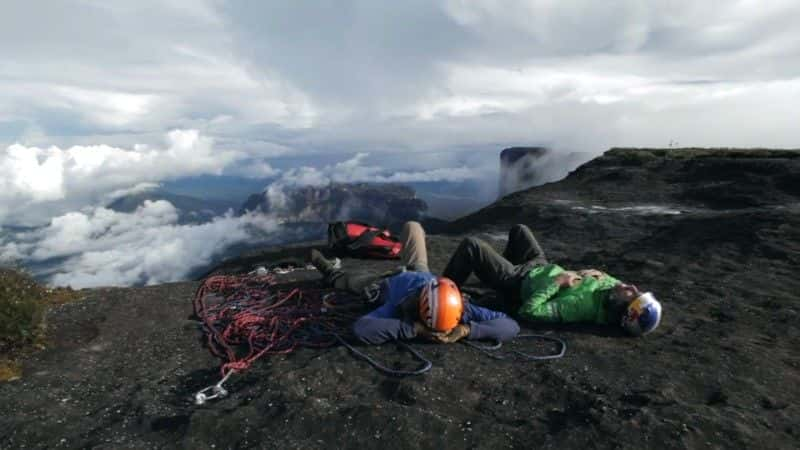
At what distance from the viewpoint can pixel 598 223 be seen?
24406 millimetres

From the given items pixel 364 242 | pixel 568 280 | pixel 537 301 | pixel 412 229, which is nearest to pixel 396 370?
pixel 537 301

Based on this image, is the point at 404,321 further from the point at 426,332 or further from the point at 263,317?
the point at 263,317

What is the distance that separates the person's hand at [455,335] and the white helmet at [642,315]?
320 centimetres

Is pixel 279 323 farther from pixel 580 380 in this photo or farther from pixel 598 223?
pixel 598 223

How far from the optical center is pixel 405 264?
13148 millimetres

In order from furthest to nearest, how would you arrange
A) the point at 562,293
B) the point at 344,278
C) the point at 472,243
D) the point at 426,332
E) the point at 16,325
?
1. the point at 344,278
2. the point at 472,243
3. the point at 562,293
4. the point at 16,325
5. the point at 426,332

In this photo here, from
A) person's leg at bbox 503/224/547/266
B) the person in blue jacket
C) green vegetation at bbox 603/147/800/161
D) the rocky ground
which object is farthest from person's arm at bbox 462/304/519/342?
green vegetation at bbox 603/147/800/161

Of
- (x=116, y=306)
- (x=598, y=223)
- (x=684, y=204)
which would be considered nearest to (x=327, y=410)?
(x=116, y=306)

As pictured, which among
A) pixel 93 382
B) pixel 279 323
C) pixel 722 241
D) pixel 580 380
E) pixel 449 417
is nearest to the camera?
pixel 449 417

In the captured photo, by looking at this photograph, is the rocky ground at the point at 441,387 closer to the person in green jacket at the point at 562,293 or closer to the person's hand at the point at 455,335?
the person's hand at the point at 455,335

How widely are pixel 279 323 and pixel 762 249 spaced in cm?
1616

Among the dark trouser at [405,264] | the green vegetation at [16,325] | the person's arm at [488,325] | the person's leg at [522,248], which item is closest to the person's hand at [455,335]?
the person's arm at [488,325]

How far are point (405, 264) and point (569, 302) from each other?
449cm

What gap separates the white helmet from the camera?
375 inches
